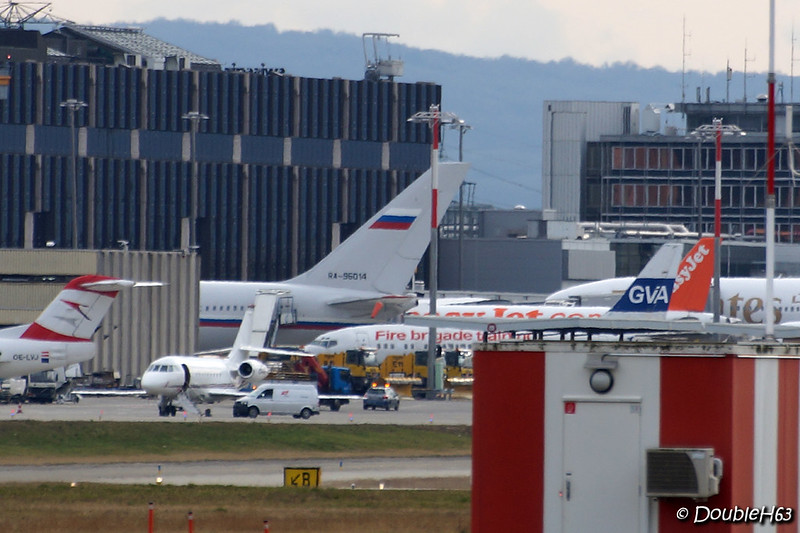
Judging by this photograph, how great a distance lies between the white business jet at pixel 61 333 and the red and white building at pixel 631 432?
44449mm

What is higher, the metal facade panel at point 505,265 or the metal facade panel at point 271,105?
the metal facade panel at point 271,105

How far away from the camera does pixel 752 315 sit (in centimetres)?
9938

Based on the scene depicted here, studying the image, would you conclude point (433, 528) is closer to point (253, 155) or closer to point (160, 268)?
point (160, 268)

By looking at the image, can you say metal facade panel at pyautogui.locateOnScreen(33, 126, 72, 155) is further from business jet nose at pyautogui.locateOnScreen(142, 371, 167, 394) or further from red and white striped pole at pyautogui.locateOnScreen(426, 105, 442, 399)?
business jet nose at pyautogui.locateOnScreen(142, 371, 167, 394)

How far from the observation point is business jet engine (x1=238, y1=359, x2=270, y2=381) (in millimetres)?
67438

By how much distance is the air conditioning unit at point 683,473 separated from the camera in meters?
15.5

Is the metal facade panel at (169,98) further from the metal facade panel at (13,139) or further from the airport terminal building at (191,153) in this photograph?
the metal facade panel at (13,139)

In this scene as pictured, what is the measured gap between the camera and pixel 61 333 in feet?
197

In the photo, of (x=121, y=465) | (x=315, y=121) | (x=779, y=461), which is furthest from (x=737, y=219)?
(x=779, y=461)

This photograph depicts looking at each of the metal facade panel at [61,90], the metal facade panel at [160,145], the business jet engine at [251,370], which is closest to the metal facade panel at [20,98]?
the metal facade panel at [61,90]

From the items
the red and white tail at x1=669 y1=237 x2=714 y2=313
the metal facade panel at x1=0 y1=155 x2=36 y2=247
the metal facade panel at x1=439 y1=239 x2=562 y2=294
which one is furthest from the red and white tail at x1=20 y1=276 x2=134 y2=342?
the metal facade panel at x1=439 y1=239 x2=562 y2=294

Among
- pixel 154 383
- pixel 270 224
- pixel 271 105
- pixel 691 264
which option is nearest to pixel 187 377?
pixel 154 383

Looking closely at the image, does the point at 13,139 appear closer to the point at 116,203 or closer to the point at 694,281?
the point at 116,203

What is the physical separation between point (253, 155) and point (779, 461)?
436ft
